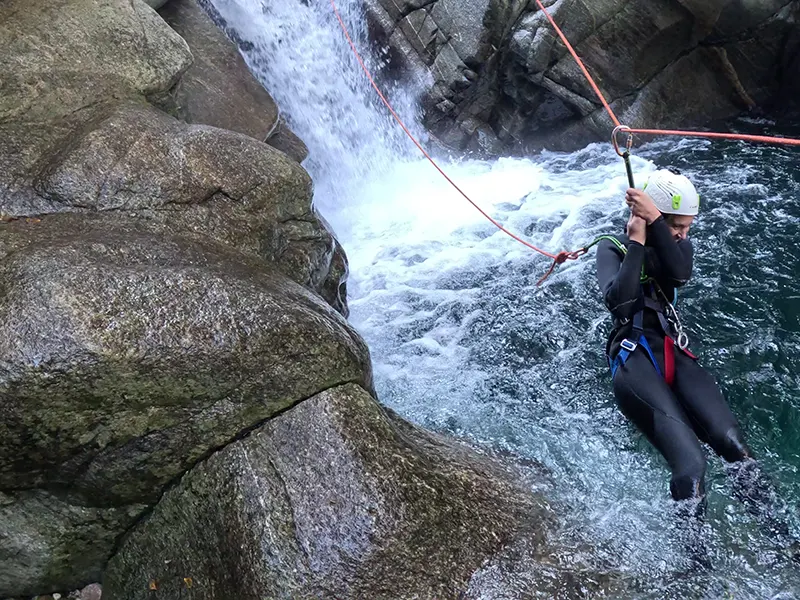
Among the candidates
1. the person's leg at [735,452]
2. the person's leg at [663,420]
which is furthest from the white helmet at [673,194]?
the person's leg at [735,452]

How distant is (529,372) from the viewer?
6125 millimetres

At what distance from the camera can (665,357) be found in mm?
4488

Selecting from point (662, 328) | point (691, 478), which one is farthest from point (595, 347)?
point (691, 478)

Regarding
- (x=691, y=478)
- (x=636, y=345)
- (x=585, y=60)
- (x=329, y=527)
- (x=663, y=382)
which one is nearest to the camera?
(x=329, y=527)

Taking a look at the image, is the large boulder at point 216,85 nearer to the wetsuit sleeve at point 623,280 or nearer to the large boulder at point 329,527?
the large boulder at point 329,527

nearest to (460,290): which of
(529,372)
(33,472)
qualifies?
(529,372)

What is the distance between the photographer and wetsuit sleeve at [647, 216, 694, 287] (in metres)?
4.28

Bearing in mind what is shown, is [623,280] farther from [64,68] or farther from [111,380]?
[64,68]

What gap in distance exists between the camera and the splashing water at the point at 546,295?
4293mm

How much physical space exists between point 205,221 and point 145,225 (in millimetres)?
457

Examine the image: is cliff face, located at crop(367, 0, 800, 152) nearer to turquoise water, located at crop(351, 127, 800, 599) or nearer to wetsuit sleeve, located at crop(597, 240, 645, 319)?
turquoise water, located at crop(351, 127, 800, 599)

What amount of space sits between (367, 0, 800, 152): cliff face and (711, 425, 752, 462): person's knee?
26.8 feet

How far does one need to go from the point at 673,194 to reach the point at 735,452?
5.55 ft

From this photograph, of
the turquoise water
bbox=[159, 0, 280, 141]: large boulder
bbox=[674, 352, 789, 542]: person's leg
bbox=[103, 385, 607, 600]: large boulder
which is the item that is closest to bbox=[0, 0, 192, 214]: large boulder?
bbox=[159, 0, 280, 141]: large boulder
